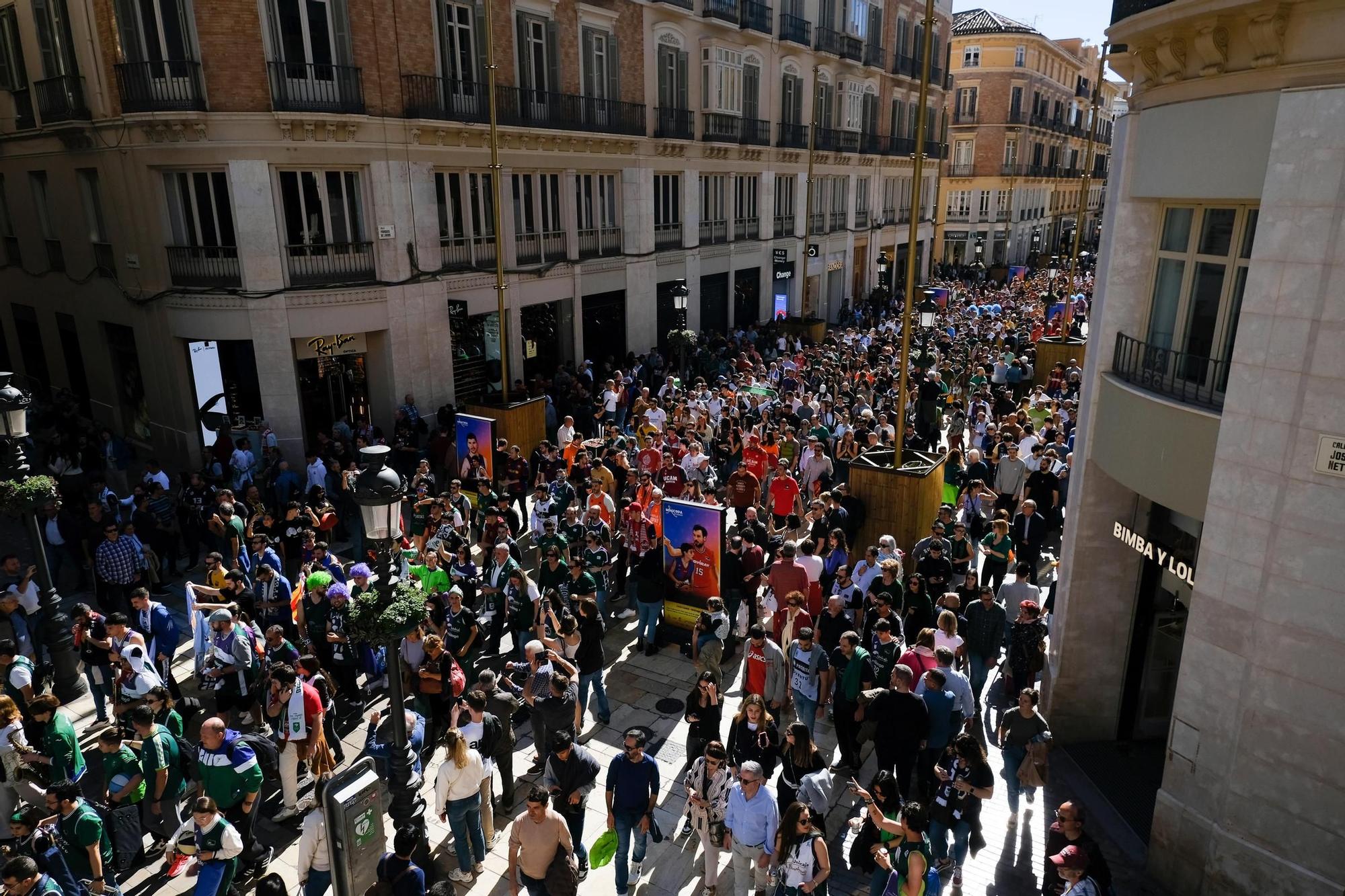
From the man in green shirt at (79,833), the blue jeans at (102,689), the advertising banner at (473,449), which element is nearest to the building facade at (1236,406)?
the man in green shirt at (79,833)

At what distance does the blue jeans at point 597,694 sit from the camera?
9.95 meters

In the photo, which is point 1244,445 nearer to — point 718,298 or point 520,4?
point 520,4

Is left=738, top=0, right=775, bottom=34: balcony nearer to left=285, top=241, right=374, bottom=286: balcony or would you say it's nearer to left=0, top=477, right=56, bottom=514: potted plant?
left=285, top=241, right=374, bottom=286: balcony

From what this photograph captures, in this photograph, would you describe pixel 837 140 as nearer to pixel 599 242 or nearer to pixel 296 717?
pixel 599 242

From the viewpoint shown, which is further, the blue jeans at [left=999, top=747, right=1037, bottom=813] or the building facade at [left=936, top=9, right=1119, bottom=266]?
the building facade at [left=936, top=9, right=1119, bottom=266]

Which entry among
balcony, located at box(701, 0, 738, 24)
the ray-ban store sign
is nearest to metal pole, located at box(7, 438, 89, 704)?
the ray-ban store sign

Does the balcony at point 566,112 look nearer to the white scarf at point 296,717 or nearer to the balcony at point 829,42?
the balcony at point 829,42

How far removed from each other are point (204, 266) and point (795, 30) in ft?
82.6

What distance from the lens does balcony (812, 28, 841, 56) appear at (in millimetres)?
36531

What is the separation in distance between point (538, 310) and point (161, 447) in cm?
1032

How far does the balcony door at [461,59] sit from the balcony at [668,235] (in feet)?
28.9

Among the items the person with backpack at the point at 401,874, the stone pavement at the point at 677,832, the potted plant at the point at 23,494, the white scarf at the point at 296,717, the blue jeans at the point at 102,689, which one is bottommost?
the stone pavement at the point at 677,832

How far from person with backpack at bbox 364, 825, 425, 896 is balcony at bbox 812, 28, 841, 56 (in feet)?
120

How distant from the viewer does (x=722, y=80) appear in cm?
3098
